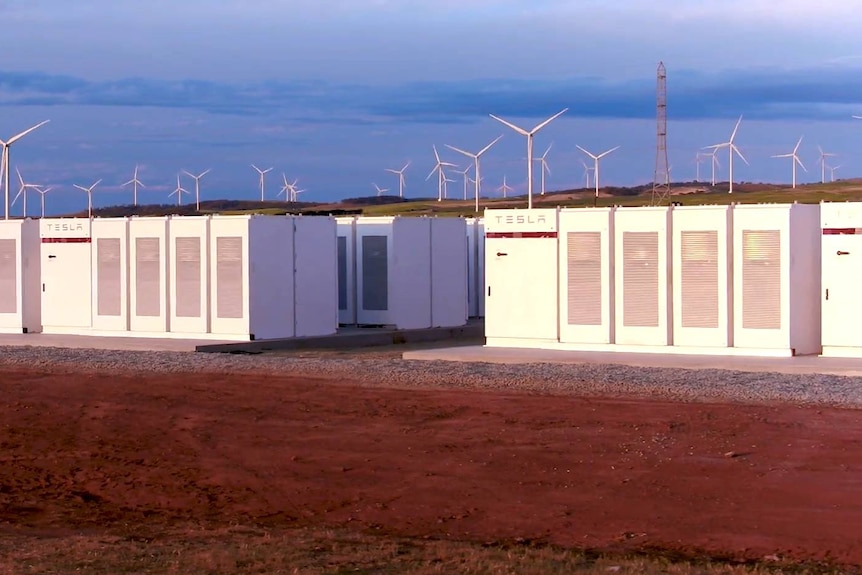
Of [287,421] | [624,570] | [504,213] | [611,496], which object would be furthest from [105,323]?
[624,570]

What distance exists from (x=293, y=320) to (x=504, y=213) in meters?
6.01

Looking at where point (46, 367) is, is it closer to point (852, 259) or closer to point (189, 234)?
point (189, 234)

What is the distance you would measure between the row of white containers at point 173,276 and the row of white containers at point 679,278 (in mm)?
5115

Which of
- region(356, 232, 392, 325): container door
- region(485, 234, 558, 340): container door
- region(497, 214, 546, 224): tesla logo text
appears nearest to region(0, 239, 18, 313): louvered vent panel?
region(356, 232, 392, 325): container door

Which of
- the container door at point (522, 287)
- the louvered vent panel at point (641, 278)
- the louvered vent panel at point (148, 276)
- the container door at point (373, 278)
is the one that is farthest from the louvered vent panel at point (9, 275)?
the louvered vent panel at point (641, 278)

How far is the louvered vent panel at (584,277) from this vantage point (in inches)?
942

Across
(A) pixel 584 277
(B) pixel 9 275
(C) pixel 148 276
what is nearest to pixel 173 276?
(C) pixel 148 276

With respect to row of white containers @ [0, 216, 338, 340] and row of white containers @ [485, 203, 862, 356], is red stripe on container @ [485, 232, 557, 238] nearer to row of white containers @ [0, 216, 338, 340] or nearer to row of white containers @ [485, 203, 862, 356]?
row of white containers @ [485, 203, 862, 356]

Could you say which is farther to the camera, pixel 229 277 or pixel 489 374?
pixel 229 277

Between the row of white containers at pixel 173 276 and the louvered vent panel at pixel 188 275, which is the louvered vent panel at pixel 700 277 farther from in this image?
the louvered vent panel at pixel 188 275

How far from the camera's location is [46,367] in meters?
23.8

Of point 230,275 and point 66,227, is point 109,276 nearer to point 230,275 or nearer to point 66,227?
point 66,227

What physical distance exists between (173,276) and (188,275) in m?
0.44

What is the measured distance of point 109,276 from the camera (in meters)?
29.0
